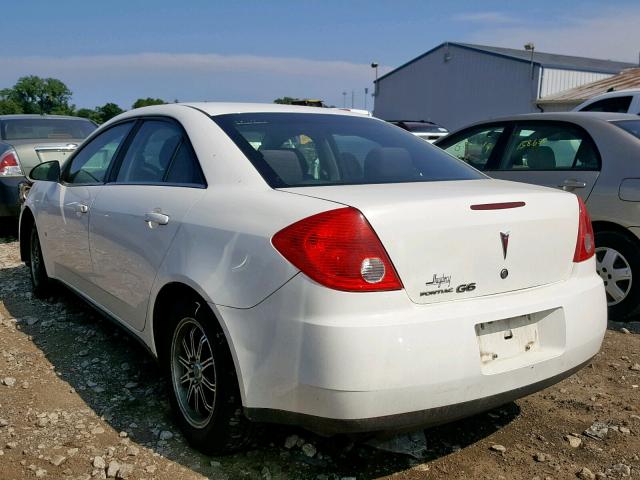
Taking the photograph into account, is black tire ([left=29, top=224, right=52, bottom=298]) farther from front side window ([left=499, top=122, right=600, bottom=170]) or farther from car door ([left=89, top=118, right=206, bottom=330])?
front side window ([left=499, top=122, right=600, bottom=170])

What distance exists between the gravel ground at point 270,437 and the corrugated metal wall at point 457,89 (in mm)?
30787

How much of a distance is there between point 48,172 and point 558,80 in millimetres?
32438

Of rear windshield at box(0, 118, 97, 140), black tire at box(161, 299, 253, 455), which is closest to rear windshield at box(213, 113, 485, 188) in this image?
black tire at box(161, 299, 253, 455)

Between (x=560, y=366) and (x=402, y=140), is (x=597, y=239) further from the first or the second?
(x=560, y=366)

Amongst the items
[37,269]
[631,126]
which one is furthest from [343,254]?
[37,269]

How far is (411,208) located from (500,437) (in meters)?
1.36

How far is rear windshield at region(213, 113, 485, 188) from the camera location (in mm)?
2764

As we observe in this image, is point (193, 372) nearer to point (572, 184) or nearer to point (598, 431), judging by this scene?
point (598, 431)

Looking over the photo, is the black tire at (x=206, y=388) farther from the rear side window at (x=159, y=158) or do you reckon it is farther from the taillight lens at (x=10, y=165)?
→ the taillight lens at (x=10, y=165)

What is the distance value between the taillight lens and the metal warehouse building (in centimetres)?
2758

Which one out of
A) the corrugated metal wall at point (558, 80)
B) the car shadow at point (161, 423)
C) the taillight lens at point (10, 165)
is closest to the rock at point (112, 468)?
the car shadow at point (161, 423)

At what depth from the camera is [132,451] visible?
2.83m

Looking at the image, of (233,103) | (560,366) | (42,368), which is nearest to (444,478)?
(560,366)

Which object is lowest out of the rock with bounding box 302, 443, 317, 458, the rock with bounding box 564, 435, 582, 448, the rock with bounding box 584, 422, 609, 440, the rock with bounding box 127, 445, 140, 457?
the rock with bounding box 127, 445, 140, 457
